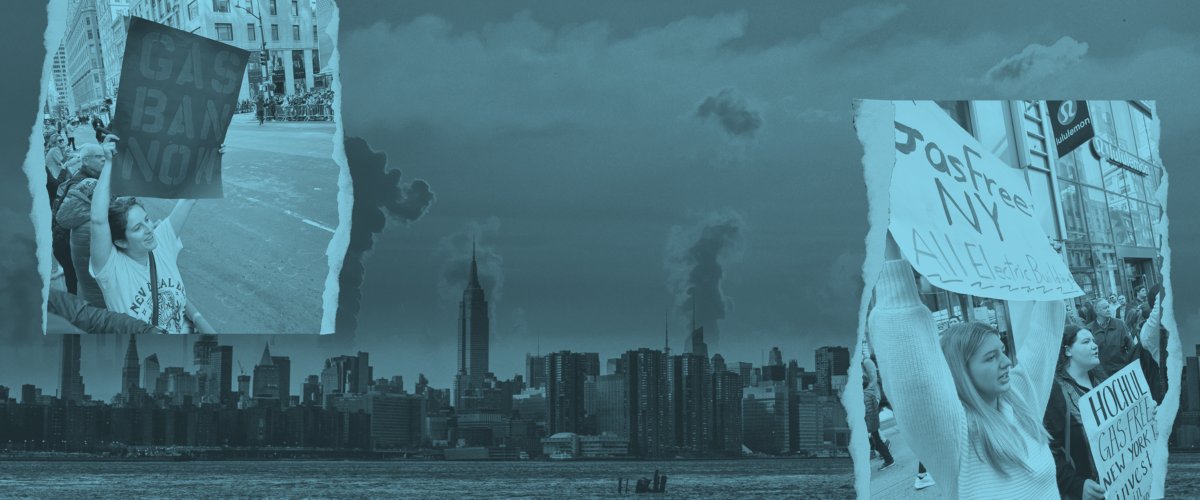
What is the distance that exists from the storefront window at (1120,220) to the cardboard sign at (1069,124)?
26 centimetres

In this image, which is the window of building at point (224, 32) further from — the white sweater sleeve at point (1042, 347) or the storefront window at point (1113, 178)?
the storefront window at point (1113, 178)

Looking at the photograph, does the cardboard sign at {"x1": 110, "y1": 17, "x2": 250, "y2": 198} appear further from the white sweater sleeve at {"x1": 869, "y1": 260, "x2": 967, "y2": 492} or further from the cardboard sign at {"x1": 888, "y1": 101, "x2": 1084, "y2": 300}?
the white sweater sleeve at {"x1": 869, "y1": 260, "x2": 967, "y2": 492}

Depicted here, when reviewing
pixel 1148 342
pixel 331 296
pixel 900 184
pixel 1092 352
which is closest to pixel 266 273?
pixel 331 296

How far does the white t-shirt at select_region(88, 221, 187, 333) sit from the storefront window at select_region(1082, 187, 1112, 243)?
3350mm

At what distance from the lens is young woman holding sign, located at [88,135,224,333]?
13.1 feet

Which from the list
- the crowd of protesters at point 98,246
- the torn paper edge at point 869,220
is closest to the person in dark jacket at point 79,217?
the crowd of protesters at point 98,246

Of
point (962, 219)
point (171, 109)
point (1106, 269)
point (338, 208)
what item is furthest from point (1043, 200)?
point (171, 109)

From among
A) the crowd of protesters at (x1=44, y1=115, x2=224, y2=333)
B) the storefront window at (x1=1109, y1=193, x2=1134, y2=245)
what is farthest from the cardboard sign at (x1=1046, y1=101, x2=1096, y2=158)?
the crowd of protesters at (x1=44, y1=115, x2=224, y2=333)

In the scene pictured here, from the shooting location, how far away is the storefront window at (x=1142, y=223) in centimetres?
419

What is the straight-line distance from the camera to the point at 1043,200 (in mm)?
3693

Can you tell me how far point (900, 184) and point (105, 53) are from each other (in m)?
2.93

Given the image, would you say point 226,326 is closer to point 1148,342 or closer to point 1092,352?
point 1092,352

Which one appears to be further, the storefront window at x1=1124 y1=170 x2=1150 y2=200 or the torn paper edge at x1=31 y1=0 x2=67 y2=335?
the storefront window at x1=1124 y1=170 x2=1150 y2=200

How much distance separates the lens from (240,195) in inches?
171
